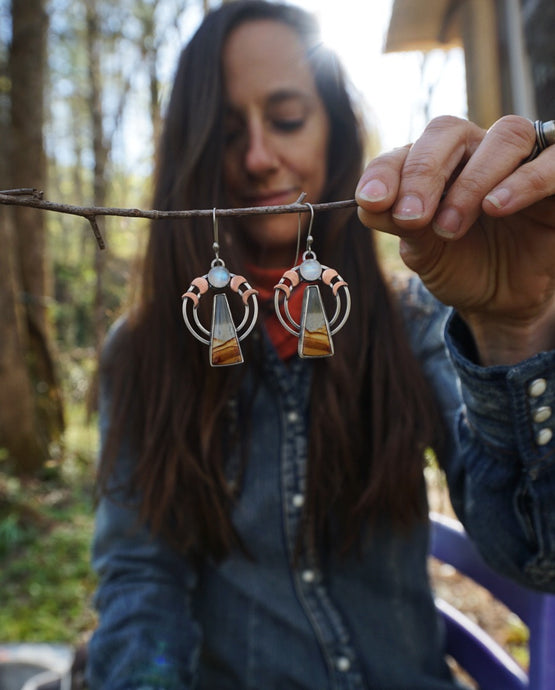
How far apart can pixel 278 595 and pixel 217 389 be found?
70 cm

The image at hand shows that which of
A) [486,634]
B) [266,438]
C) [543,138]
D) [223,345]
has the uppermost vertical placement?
[543,138]

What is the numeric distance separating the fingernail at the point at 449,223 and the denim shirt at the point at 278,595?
71cm

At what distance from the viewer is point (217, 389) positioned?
1.85m

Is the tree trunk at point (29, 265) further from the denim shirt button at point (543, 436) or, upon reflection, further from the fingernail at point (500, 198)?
the fingernail at point (500, 198)

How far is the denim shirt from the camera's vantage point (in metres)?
1.75

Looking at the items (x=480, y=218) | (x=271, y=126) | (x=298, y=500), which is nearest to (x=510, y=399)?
(x=480, y=218)

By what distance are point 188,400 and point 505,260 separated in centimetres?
108

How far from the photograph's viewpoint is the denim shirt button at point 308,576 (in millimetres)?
1862

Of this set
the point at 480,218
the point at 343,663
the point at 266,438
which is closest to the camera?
the point at 480,218

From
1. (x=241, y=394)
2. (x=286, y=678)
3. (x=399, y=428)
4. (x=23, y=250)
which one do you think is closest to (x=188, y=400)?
(x=241, y=394)

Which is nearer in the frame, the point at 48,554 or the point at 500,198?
the point at 500,198

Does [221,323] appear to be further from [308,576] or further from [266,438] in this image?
[308,576]

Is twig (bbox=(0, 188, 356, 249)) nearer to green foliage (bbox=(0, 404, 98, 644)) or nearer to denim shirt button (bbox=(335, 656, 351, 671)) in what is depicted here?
denim shirt button (bbox=(335, 656, 351, 671))

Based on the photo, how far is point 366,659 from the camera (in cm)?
182
